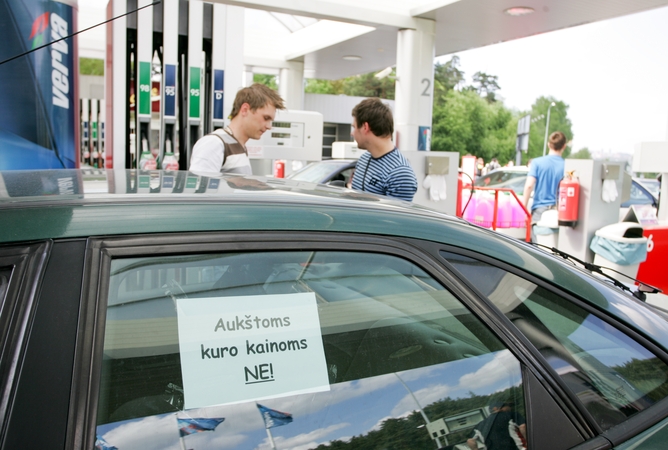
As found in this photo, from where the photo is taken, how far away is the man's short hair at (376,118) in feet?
13.0

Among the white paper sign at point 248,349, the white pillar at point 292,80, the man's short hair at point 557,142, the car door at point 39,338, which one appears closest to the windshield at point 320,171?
the man's short hair at point 557,142

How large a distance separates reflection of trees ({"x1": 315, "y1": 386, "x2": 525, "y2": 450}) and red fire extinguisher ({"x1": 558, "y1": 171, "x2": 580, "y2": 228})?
240 inches

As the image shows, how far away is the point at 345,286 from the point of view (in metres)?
1.44

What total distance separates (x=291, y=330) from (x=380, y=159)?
9.09ft

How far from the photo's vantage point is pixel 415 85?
12.7m

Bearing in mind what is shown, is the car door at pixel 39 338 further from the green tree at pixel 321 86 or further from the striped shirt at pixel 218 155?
the green tree at pixel 321 86

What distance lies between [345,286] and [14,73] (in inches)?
117

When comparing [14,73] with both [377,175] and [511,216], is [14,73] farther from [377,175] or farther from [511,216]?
[511,216]

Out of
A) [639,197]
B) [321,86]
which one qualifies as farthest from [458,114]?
[639,197]

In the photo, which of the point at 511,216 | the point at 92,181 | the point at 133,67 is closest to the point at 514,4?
the point at 511,216

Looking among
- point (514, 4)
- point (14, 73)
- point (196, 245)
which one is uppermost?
point (514, 4)

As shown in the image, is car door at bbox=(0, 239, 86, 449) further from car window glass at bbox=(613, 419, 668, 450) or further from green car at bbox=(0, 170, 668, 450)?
car window glass at bbox=(613, 419, 668, 450)

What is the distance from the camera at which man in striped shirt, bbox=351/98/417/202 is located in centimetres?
381

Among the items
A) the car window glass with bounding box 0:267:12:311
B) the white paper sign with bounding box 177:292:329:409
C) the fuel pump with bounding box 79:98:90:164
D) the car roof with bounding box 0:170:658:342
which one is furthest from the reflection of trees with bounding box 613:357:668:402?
the fuel pump with bounding box 79:98:90:164
